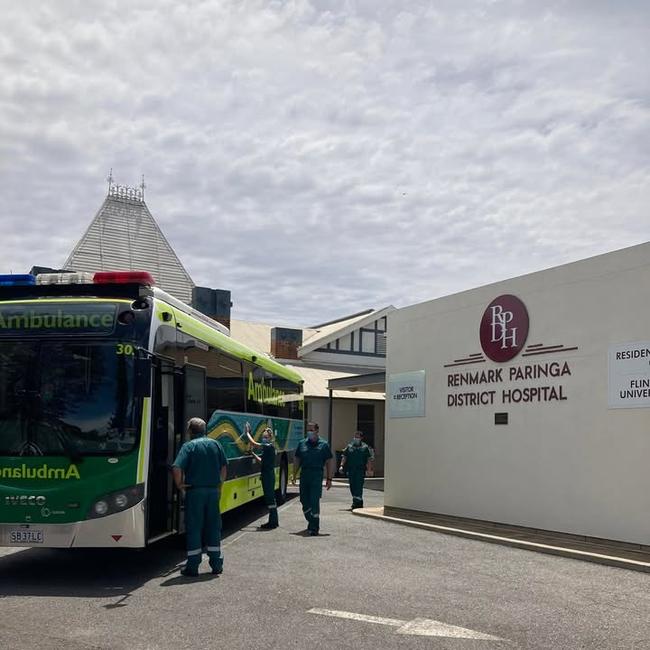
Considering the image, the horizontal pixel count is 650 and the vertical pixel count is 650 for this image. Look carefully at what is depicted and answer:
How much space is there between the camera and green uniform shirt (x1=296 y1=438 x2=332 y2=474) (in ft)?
43.6

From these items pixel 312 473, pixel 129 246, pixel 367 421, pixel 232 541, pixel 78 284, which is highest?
pixel 129 246

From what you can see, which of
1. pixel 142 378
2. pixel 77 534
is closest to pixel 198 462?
pixel 142 378

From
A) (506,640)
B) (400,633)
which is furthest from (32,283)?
(506,640)

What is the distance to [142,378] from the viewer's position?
8.73 meters

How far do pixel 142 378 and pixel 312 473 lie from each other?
17.0 feet

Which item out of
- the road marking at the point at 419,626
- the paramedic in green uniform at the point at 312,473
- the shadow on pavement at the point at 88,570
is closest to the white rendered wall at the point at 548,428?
the paramedic in green uniform at the point at 312,473

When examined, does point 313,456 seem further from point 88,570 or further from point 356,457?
point 356,457

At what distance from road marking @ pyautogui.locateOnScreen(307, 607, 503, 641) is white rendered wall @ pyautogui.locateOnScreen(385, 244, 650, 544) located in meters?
5.38

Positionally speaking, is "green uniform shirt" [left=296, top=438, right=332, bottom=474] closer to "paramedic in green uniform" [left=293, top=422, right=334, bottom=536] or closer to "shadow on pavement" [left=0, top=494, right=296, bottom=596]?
"paramedic in green uniform" [left=293, top=422, right=334, bottom=536]

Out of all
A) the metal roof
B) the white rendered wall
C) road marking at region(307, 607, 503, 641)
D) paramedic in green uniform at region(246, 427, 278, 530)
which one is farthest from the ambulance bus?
the metal roof

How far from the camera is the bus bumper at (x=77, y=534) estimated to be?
852 cm

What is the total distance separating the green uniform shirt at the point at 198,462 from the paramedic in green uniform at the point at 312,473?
3.86m

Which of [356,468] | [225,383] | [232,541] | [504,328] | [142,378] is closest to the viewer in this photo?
[142,378]

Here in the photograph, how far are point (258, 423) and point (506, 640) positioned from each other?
30.1 ft
